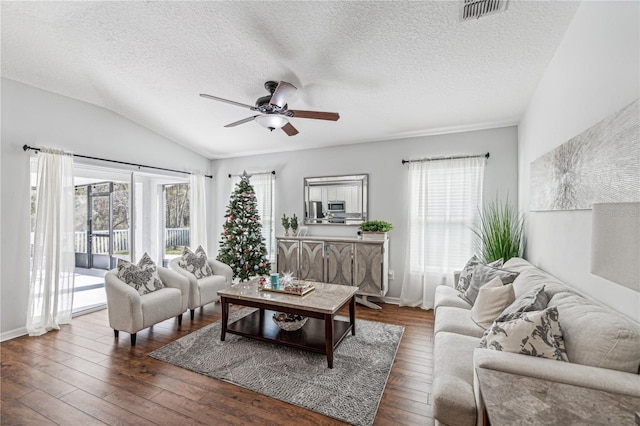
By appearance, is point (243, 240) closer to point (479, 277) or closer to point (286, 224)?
point (286, 224)

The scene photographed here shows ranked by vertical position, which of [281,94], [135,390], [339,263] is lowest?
[135,390]

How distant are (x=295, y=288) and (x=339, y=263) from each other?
149 centimetres

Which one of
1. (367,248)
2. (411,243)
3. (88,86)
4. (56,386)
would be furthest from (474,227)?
(88,86)

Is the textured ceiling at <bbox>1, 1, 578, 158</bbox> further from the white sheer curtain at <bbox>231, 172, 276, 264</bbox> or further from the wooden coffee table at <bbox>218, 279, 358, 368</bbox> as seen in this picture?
the wooden coffee table at <bbox>218, 279, 358, 368</bbox>

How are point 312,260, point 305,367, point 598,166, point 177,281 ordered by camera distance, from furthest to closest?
point 312,260
point 177,281
point 305,367
point 598,166

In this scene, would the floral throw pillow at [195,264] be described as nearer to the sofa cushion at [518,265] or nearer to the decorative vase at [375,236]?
the decorative vase at [375,236]

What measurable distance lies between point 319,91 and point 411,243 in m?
2.61

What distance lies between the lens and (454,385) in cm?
157

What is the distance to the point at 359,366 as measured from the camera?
266 cm

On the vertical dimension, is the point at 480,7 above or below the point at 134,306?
above

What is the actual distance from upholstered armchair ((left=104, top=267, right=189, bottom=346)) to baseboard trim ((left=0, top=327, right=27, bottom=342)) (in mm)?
1140

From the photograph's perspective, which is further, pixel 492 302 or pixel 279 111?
pixel 279 111

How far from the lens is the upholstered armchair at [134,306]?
10.1ft

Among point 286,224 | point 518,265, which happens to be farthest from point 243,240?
point 518,265
